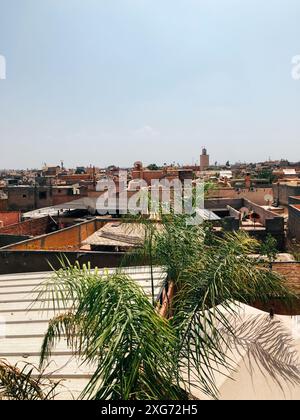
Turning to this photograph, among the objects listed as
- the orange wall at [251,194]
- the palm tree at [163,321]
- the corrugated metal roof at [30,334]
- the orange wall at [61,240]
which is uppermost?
the orange wall at [251,194]

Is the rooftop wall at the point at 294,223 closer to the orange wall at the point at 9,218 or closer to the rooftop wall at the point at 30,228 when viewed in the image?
the rooftop wall at the point at 30,228

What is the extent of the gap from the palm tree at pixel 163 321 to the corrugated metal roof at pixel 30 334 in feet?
2.02

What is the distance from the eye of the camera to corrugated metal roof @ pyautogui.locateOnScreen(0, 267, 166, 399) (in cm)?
419

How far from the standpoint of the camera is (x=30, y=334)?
544 centimetres

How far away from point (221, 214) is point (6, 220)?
47.5 feet

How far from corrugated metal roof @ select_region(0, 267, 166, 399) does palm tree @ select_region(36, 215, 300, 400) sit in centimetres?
62

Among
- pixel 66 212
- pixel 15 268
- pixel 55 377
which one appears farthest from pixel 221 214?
pixel 55 377

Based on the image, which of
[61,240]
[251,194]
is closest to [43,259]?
[61,240]

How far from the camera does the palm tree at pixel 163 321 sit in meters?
2.62

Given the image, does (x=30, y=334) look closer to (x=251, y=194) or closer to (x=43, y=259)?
(x=43, y=259)

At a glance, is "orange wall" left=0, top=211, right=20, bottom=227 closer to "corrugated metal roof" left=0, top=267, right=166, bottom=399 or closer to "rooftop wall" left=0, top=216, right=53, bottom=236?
"rooftop wall" left=0, top=216, right=53, bottom=236

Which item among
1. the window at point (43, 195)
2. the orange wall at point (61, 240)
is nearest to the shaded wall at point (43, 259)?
the orange wall at point (61, 240)
